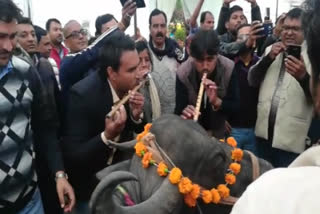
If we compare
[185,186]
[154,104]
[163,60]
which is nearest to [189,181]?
[185,186]

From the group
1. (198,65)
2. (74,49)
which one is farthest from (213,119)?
(74,49)

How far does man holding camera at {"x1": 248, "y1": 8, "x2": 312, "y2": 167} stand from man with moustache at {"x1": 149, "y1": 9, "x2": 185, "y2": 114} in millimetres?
822

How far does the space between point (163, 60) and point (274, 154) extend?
1680 mm

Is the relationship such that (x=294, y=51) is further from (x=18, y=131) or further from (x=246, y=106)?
(x=18, y=131)

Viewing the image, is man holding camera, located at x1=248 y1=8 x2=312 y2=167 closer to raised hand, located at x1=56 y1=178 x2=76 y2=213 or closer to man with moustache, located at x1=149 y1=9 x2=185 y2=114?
man with moustache, located at x1=149 y1=9 x2=185 y2=114

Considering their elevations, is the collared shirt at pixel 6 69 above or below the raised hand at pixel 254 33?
above

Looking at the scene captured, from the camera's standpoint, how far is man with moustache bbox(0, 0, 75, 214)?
2535mm

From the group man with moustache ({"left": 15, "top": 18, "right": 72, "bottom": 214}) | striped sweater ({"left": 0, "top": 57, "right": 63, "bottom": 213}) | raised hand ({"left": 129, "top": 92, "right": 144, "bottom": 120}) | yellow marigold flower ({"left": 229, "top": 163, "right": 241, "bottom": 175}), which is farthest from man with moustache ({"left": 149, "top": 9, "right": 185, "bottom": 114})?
yellow marigold flower ({"left": 229, "top": 163, "right": 241, "bottom": 175})

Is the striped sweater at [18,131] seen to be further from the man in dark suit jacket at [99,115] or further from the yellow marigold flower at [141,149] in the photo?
the yellow marigold flower at [141,149]

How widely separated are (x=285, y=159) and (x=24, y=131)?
228cm

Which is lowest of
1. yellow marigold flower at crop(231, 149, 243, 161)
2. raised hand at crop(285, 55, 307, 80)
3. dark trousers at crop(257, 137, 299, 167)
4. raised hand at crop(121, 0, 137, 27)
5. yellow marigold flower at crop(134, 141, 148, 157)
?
dark trousers at crop(257, 137, 299, 167)

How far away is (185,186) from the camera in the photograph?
233 centimetres

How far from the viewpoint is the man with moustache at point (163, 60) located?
4492 mm

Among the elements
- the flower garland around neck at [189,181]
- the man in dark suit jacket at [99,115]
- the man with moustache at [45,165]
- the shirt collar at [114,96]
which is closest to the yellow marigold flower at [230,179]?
the flower garland around neck at [189,181]
